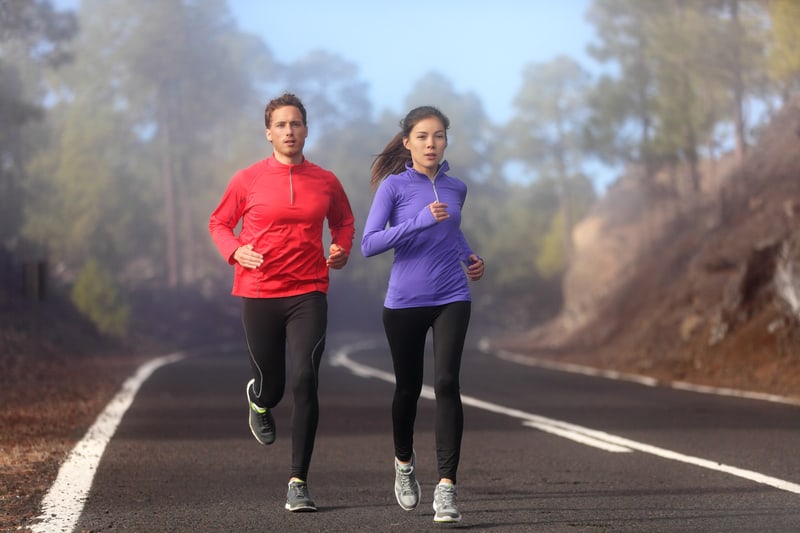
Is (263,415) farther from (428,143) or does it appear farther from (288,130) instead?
(428,143)

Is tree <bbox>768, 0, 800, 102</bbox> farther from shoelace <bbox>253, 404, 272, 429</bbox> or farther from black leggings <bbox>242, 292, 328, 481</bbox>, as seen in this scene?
black leggings <bbox>242, 292, 328, 481</bbox>

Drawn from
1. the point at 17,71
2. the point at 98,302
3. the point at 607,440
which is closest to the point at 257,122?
the point at 17,71

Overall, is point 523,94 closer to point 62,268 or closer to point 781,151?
point 62,268

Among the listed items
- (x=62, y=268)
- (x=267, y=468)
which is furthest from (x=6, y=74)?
(x=267, y=468)

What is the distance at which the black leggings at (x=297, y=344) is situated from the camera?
23.0ft

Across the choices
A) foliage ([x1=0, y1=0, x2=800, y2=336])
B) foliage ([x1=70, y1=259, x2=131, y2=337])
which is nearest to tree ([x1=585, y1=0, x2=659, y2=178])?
foliage ([x1=0, y1=0, x2=800, y2=336])

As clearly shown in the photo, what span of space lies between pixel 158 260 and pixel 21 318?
134 ft

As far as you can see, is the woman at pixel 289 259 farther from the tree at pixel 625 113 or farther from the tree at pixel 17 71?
the tree at pixel 625 113

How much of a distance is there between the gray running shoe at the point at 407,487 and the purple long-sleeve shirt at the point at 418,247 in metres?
0.91

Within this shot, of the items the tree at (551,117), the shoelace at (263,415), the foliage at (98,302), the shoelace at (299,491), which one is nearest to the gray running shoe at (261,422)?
the shoelace at (263,415)

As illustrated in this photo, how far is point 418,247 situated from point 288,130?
106cm

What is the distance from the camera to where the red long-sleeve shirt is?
7.09 metres

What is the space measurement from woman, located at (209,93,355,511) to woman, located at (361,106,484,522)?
440 mm

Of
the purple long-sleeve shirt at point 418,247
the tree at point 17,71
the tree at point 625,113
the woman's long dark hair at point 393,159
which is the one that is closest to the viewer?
the purple long-sleeve shirt at point 418,247
